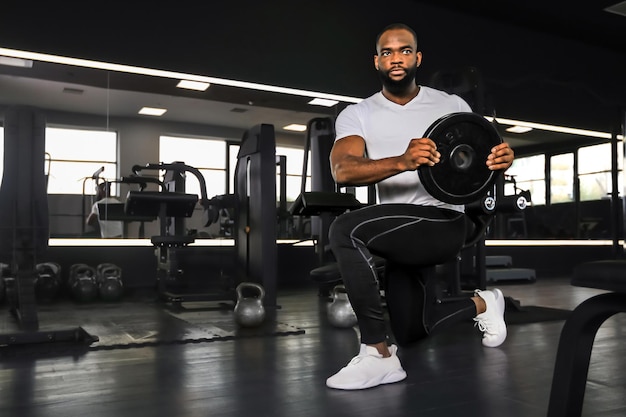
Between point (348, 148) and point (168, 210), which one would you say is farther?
point (168, 210)

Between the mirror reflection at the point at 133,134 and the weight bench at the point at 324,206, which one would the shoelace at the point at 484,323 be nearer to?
the weight bench at the point at 324,206

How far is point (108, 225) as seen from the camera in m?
4.97

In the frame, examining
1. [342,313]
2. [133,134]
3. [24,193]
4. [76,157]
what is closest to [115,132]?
[133,134]

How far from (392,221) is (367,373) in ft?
1.54

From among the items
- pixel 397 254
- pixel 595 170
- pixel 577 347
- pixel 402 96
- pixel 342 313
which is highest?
pixel 595 170

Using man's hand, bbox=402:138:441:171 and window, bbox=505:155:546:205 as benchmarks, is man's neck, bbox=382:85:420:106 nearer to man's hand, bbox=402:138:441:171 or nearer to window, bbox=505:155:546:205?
man's hand, bbox=402:138:441:171

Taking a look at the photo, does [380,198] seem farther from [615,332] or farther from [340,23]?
[340,23]

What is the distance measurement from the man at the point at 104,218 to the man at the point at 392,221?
342 cm

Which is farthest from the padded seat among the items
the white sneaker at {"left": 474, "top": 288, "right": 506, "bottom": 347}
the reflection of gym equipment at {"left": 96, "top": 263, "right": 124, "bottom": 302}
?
the reflection of gym equipment at {"left": 96, "top": 263, "right": 124, "bottom": 302}

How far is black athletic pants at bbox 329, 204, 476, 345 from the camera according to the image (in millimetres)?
1816

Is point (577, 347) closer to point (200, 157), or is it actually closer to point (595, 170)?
point (200, 157)

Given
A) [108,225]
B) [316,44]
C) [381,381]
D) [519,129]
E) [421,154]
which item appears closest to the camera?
[421,154]

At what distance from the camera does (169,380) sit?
77.1 inches

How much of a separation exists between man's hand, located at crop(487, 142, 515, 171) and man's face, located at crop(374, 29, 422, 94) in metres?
0.39
